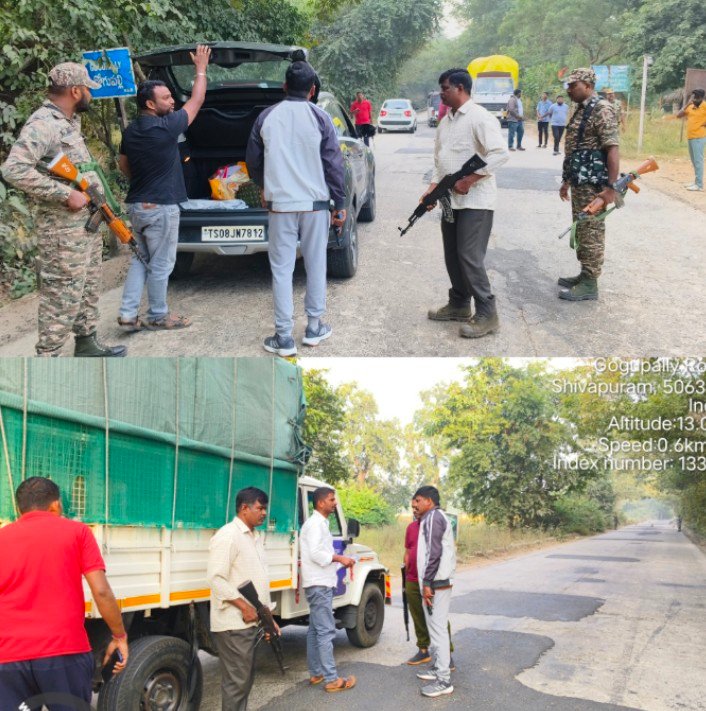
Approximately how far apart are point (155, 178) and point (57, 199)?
1.09 metres

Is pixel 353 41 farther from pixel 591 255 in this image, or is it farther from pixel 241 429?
pixel 241 429

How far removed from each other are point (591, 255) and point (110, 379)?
15.8 feet

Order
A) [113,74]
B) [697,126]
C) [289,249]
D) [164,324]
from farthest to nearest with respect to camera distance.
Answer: [697,126]
[113,74]
[164,324]
[289,249]

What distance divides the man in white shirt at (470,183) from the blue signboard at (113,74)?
3.27 metres

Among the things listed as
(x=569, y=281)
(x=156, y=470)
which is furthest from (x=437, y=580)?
(x=569, y=281)

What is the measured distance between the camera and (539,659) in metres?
6.00

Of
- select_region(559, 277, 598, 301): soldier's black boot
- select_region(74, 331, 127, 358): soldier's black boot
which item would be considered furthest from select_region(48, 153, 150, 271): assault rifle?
select_region(559, 277, 598, 301): soldier's black boot

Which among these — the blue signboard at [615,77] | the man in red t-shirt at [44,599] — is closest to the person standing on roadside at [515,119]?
the blue signboard at [615,77]

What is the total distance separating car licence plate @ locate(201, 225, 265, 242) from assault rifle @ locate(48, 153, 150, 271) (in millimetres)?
1126

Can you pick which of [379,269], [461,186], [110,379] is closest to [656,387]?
[379,269]

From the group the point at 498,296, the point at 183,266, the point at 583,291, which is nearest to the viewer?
the point at 583,291

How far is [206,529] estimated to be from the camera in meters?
4.71

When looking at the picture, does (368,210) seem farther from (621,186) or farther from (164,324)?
(164,324)

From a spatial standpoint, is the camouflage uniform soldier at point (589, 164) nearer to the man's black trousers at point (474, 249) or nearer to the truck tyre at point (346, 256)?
the man's black trousers at point (474, 249)
